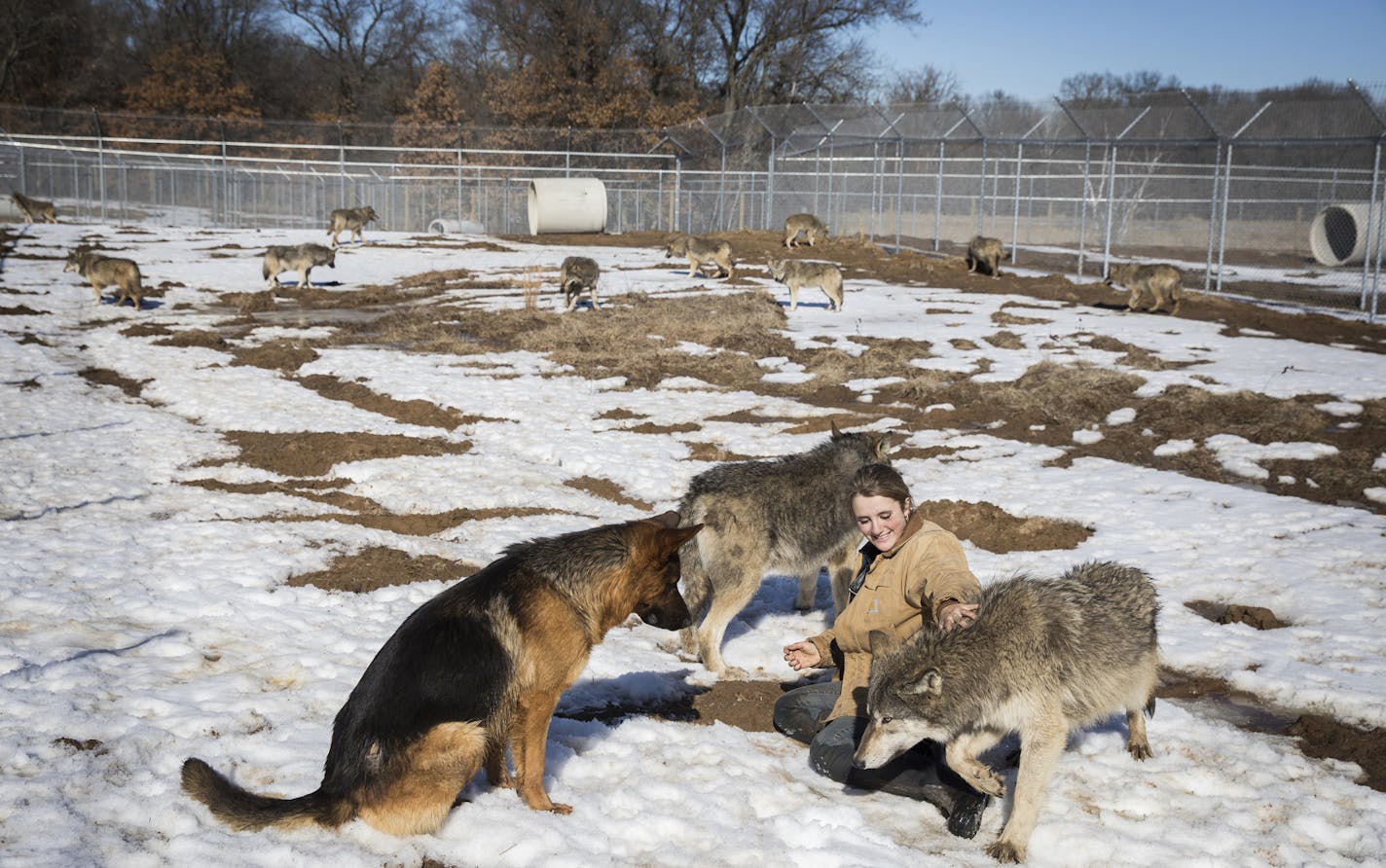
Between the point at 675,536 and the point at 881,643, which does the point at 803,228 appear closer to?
the point at 881,643

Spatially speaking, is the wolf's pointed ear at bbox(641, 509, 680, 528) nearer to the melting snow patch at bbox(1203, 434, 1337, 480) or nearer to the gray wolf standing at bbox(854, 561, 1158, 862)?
the gray wolf standing at bbox(854, 561, 1158, 862)

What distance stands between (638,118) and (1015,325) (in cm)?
3539

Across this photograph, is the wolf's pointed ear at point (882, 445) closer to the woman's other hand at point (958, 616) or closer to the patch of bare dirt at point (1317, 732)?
the patch of bare dirt at point (1317, 732)

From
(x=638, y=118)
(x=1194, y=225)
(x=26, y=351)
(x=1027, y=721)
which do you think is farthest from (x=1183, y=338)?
(x=638, y=118)

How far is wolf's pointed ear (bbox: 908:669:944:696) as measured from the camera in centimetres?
396

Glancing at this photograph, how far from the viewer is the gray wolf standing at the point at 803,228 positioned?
107ft

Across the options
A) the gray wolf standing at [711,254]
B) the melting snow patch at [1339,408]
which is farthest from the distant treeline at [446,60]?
the melting snow patch at [1339,408]

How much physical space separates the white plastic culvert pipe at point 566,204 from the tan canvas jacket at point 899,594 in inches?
1353

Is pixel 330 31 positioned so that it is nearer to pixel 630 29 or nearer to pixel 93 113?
pixel 630 29

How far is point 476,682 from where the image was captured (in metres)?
3.67

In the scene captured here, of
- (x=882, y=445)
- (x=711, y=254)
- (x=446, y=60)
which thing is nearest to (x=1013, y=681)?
(x=882, y=445)

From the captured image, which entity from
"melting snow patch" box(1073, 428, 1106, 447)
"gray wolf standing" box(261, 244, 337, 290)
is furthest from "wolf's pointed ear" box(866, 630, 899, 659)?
"gray wolf standing" box(261, 244, 337, 290)

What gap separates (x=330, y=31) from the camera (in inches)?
2512

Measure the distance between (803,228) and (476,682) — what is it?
99.5ft
